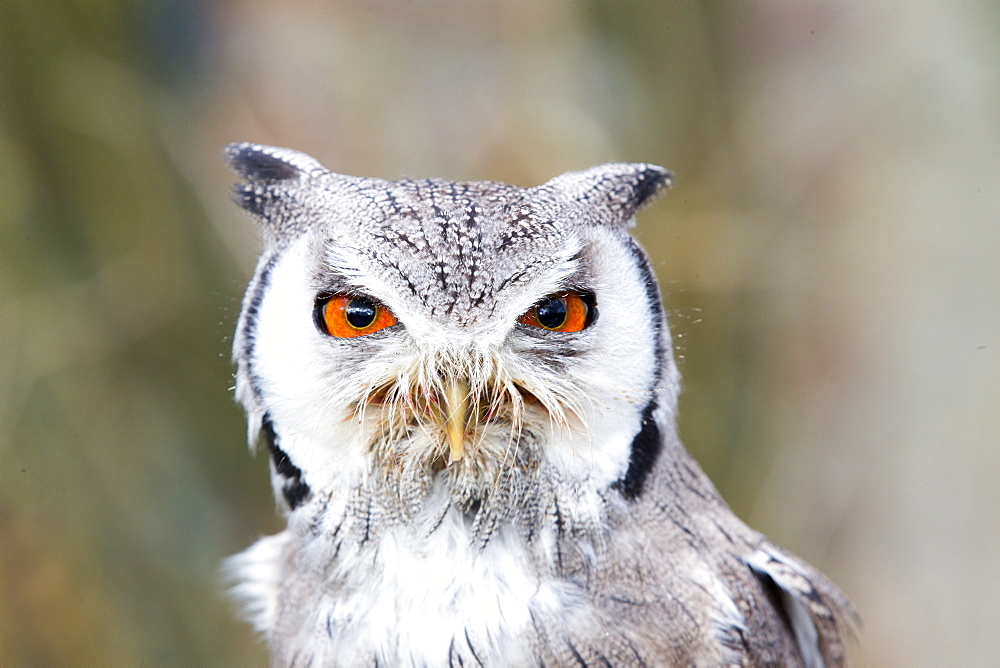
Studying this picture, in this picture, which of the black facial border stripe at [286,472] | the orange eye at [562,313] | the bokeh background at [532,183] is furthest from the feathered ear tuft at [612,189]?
the bokeh background at [532,183]

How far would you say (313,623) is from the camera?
1.03m

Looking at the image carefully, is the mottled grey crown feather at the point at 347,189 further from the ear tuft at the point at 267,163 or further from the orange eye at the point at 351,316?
the orange eye at the point at 351,316

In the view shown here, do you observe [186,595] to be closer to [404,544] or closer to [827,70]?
[404,544]

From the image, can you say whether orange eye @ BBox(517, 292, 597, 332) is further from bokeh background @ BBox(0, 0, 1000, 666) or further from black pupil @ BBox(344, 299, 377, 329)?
bokeh background @ BBox(0, 0, 1000, 666)

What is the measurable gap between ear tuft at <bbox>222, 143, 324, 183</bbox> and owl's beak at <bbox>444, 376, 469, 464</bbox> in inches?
13.8

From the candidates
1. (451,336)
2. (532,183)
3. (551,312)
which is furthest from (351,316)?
(532,183)

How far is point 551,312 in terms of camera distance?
0.87 m

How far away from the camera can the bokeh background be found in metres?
1.88

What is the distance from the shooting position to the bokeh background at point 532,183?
6.18 feet

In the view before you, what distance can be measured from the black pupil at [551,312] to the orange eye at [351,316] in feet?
0.55

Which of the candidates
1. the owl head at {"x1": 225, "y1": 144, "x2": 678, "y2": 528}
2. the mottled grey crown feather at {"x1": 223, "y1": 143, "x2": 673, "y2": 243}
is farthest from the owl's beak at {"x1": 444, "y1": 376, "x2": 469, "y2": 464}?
the mottled grey crown feather at {"x1": 223, "y1": 143, "x2": 673, "y2": 243}

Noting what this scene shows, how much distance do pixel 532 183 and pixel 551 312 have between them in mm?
1226

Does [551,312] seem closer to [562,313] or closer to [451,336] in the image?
[562,313]

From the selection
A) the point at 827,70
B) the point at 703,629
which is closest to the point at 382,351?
the point at 703,629
